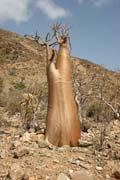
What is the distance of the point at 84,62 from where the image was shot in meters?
42.0

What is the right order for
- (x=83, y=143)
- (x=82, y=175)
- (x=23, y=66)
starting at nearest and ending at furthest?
(x=82, y=175)
(x=83, y=143)
(x=23, y=66)

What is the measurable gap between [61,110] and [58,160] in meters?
1.47

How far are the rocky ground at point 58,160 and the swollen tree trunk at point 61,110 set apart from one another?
26cm

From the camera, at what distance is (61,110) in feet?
24.6

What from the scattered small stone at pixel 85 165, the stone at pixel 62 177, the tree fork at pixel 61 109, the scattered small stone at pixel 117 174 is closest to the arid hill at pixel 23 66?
the tree fork at pixel 61 109

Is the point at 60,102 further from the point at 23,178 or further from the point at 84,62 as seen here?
the point at 84,62

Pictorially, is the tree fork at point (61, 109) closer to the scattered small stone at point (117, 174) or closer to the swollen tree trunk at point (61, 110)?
the swollen tree trunk at point (61, 110)

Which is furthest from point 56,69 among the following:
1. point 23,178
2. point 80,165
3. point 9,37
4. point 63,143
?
point 9,37

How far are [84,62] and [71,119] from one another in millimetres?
A: 34750

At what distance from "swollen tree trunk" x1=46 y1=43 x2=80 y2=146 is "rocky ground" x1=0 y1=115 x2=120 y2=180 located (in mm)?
262

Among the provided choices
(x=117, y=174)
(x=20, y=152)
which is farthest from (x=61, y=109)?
(x=117, y=174)

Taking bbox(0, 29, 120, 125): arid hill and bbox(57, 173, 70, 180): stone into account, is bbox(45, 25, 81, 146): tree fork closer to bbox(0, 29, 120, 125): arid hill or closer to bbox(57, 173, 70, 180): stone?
bbox(57, 173, 70, 180): stone

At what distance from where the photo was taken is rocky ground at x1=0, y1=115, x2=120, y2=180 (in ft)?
18.2

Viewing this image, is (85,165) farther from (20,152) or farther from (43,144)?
(43,144)
